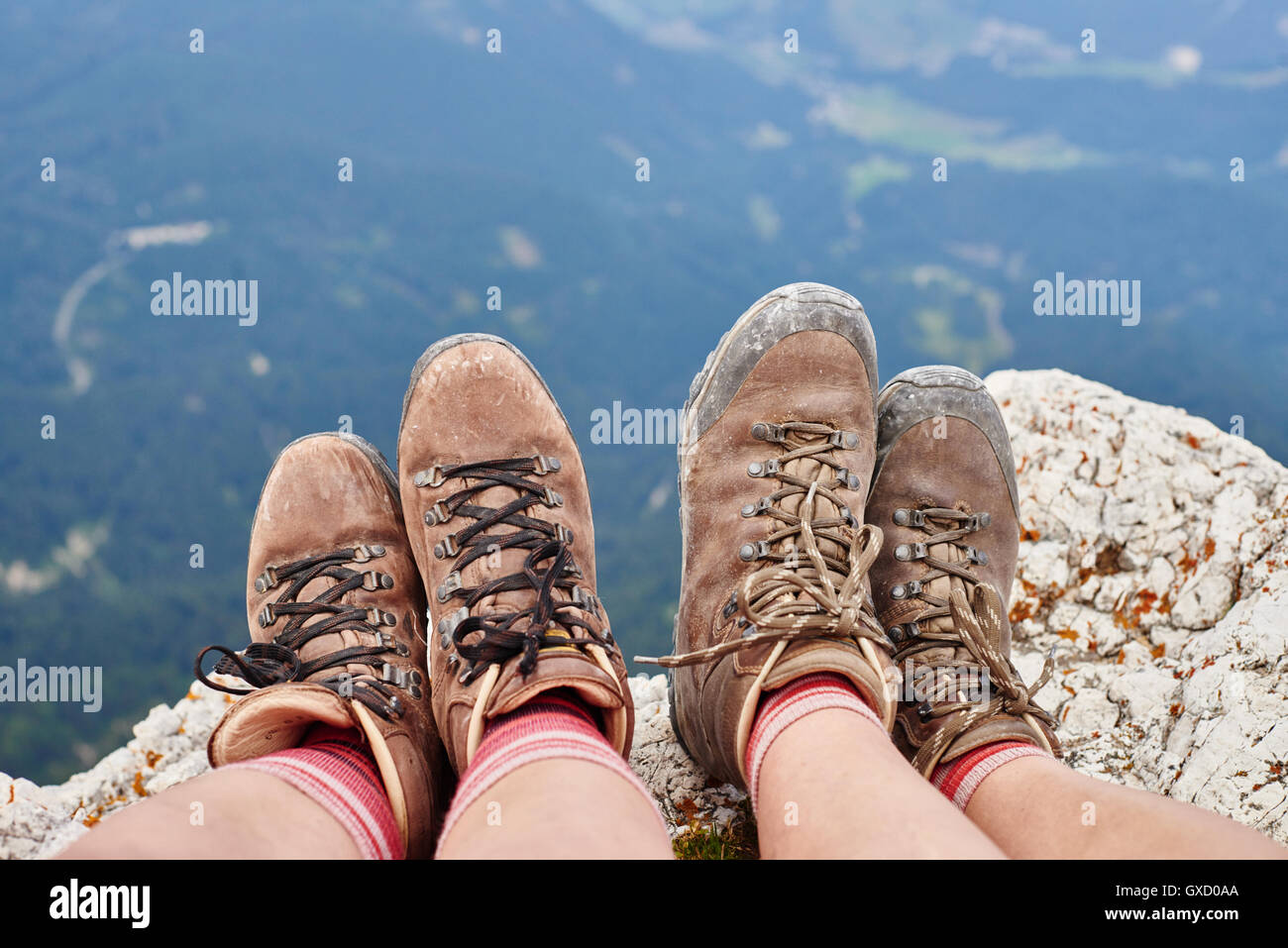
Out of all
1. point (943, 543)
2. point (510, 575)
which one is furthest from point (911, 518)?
point (510, 575)

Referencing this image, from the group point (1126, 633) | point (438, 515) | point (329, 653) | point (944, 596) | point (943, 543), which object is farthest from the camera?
point (1126, 633)

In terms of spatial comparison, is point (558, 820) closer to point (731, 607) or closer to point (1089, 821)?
point (1089, 821)

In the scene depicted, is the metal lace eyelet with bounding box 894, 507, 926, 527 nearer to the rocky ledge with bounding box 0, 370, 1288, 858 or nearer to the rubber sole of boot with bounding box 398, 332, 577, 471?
the rocky ledge with bounding box 0, 370, 1288, 858

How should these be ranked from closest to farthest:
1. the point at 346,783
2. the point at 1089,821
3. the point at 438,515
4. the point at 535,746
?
the point at 1089,821 < the point at 535,746 < the point at 346,783 < the point at 438,515

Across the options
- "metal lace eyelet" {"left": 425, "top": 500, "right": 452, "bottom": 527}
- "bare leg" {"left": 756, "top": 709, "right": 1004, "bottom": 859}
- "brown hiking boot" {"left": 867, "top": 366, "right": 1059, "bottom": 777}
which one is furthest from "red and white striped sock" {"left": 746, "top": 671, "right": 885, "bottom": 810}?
"metal lace eyelet" {"left": 425, "top": 500, "right": 452, "bottom": 527}

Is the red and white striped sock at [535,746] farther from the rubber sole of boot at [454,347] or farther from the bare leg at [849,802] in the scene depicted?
the rubber sole of boot at [454,347]
